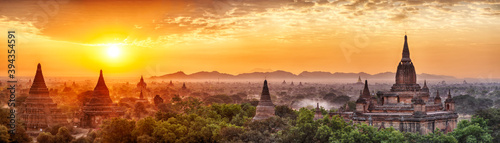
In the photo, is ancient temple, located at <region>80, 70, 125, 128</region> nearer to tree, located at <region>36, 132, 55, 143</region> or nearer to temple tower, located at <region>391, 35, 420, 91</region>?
tree, located at <region>36, 132, 55, 143</region>

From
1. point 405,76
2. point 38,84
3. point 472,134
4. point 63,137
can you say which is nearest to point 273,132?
point 472,134

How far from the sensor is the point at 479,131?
5081cm

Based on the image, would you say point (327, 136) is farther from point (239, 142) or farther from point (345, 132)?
point (239, 142)

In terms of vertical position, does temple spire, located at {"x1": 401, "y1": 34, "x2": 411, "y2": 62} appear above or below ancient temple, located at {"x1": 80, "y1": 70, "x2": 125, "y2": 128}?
above

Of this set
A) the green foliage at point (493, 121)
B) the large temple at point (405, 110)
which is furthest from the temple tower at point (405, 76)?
the green foliage at point (493, 121)

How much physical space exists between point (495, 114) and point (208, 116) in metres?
27.0

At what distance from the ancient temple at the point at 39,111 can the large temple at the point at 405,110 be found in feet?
108

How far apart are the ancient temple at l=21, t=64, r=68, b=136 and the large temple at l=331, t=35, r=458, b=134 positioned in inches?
1295

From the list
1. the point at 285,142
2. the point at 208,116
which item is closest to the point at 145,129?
the point at 208,116

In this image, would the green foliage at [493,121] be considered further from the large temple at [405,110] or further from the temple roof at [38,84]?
the temple roof at [38,84]

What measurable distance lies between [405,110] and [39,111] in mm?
40401

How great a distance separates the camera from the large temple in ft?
188

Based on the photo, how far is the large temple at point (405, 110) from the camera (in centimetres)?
5719

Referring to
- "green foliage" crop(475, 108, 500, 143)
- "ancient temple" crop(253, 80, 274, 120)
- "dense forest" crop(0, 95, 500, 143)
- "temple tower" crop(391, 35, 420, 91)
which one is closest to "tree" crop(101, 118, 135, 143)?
"dense forest" crop(0, 95, 500, 143)
